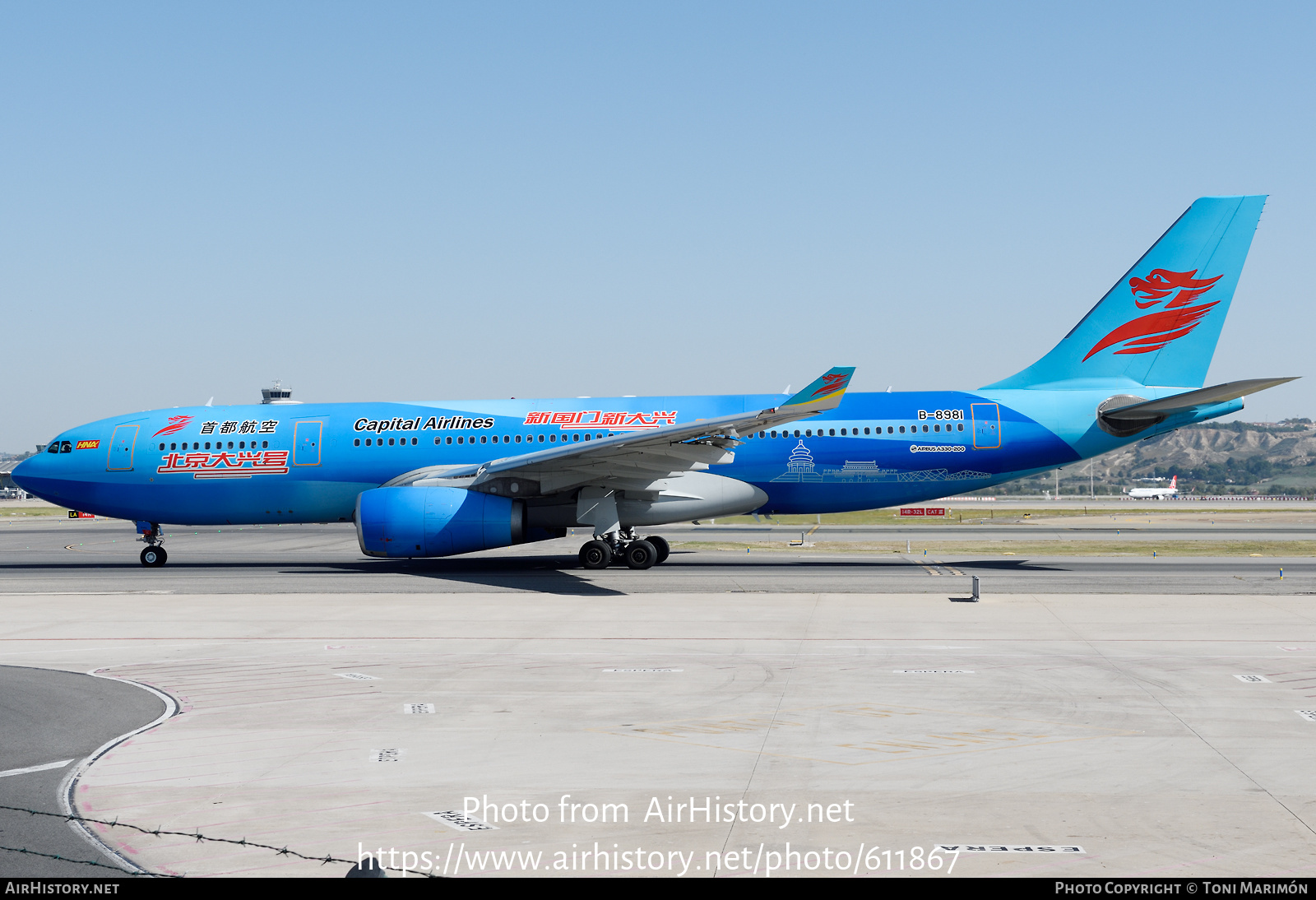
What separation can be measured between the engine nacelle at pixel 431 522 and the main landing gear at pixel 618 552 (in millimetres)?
2572

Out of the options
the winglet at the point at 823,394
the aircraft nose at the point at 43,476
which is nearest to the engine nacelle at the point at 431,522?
the winglet at the point at 823,394

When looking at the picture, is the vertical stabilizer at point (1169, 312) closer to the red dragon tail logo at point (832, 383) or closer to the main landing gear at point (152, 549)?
the red dragon tail logo at point (832, 383)

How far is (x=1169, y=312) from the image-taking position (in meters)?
27.0

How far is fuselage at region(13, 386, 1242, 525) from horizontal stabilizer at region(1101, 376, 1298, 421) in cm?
61

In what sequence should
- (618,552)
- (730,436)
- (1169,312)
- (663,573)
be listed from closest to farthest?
(663,573) → (730,436) → (618,552) → (1169,312)

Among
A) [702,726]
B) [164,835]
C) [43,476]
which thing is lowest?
[702,726]

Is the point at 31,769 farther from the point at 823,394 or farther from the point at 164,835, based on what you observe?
the point at 823,394

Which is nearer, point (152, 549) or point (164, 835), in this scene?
point (164, 835)

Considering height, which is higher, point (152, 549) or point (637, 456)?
point (637, 456)

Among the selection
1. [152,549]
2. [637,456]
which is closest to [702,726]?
[637,456]

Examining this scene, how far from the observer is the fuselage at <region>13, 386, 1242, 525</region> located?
2680 cm

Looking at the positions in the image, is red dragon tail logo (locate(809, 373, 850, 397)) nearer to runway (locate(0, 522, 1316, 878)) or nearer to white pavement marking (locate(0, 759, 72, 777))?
runway (locate(0, 522, 1316, 878))

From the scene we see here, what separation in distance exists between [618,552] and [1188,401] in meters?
14.8

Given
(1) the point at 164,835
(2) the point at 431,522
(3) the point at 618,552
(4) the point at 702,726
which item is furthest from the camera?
(3) the point at 618,552
